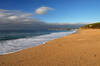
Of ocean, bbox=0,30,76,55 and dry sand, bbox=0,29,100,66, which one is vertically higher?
dry sand, bbox=0,29,100,66

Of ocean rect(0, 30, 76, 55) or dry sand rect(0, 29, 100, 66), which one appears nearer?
dry sand rect(0, 29, 100, 66)

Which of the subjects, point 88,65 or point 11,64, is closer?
Result: point 88,65

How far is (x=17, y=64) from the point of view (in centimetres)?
434

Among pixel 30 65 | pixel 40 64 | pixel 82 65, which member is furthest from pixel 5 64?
pixel 82 65

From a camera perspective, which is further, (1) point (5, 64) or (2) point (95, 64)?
(1) point (5, 64)

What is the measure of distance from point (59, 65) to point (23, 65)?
191cm

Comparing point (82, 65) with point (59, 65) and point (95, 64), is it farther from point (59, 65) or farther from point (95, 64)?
point (59, 65)

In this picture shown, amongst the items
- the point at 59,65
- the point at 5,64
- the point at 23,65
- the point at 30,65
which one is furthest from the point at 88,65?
the point at 5,64

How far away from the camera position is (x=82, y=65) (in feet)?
13.2

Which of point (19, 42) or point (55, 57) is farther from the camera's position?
point (19, 42)

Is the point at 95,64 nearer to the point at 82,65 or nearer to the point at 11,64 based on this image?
the point at 82,65

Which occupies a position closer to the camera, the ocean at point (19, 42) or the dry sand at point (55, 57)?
the dry sand at point (55, 57)

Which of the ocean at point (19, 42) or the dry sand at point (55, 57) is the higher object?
the dry sand at point (55, 57)

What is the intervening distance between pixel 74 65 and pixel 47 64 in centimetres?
141
